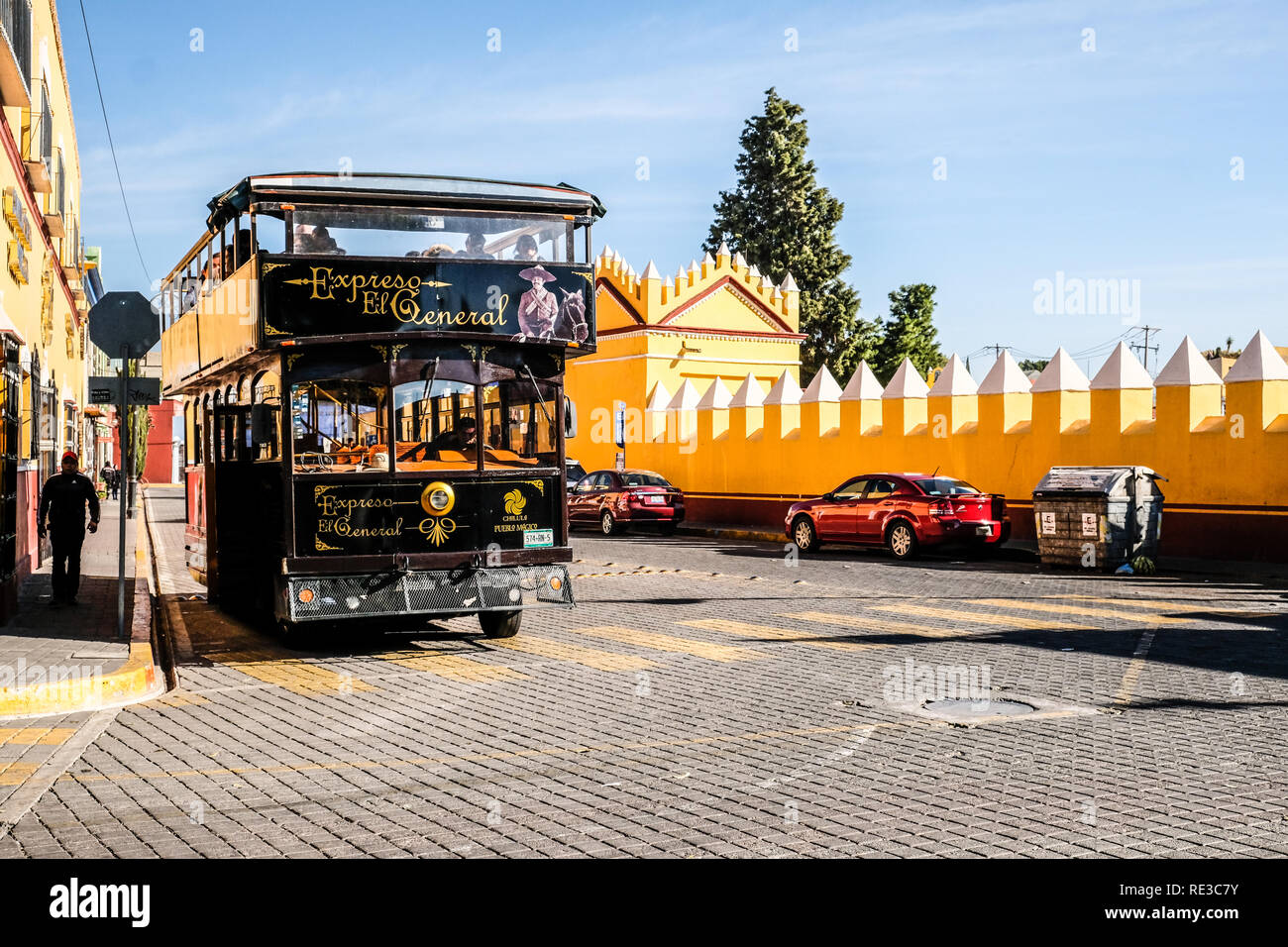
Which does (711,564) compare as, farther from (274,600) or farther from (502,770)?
(502,770)

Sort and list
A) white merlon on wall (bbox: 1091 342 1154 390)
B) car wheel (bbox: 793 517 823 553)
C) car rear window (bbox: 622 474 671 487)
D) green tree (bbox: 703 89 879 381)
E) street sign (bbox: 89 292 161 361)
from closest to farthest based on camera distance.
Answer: street sign (bbox: 89 292 161 361) < white merlon on wall (bbox: 1091 342 1154 390) < car wheel (bbox: 793 517 823 553) < car rear window (bbox: 622 474 671 487) < green tree (bbox: 703 89 879 381)

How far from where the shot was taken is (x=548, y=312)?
12.3m

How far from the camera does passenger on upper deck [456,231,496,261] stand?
12117 mm

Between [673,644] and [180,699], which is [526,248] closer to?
[673,644]

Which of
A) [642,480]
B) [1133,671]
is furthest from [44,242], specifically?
[1133,671]

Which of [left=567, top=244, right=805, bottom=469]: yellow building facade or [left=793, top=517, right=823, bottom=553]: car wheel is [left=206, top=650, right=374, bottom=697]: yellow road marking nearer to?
[left=793, top=517, right=823, bottom=553]: car wheel

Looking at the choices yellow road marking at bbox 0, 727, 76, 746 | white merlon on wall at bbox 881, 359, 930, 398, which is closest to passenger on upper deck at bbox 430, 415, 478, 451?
yellow road marking at bbox 0, 727, 76, 746

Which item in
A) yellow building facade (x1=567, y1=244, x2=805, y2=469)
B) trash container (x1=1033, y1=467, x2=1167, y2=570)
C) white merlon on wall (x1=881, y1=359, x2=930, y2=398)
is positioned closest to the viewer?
trash container (x1=1033, y1=467, x2=1167, y2=570)

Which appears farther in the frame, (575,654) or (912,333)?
(912,333)

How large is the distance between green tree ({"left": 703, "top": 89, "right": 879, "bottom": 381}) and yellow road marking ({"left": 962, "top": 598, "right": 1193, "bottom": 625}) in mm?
46243

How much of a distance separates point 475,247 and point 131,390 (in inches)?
148

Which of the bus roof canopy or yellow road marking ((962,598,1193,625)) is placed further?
yellow road marking ((962,598,1193,625))

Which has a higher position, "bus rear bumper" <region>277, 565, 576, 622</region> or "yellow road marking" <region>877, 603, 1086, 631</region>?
"bus rear bumper" <region>277, 565, 576, 622</region>

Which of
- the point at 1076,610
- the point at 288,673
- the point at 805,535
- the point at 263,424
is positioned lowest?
the point at 1076,610
